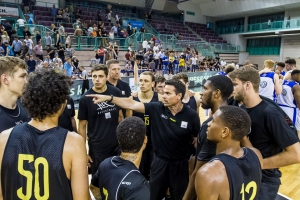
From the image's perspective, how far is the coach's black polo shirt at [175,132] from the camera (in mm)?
2879

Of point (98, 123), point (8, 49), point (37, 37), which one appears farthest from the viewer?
point (37, 37)

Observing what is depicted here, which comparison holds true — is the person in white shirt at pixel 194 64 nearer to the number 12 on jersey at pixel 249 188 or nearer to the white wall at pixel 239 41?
the white wall at pixel 239 41

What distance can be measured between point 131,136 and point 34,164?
65 centimetres

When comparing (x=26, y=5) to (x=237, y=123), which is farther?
(x=26, y=5)

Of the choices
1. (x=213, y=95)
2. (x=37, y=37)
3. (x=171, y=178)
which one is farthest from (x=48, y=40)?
(x=213, y=95)

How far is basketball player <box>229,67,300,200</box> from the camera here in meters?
2.07

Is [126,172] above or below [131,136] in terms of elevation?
below

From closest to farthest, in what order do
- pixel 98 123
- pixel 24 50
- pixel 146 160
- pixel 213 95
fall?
pixel 213 95
pixel 98 123
pixel 146 160
pixel 24 50

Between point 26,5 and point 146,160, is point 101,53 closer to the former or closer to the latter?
point 26,5

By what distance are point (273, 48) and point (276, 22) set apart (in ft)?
11.6

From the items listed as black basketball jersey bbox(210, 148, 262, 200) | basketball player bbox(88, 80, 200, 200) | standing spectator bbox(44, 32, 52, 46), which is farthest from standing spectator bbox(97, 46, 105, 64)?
black basketball jersey bbox(210, 148, 262, 200)

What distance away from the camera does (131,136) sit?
1762 mm

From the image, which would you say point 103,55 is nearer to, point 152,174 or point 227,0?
point 152,174

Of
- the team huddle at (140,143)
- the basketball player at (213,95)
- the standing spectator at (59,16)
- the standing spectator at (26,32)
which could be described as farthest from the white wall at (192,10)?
the basketball player at (213,95)
